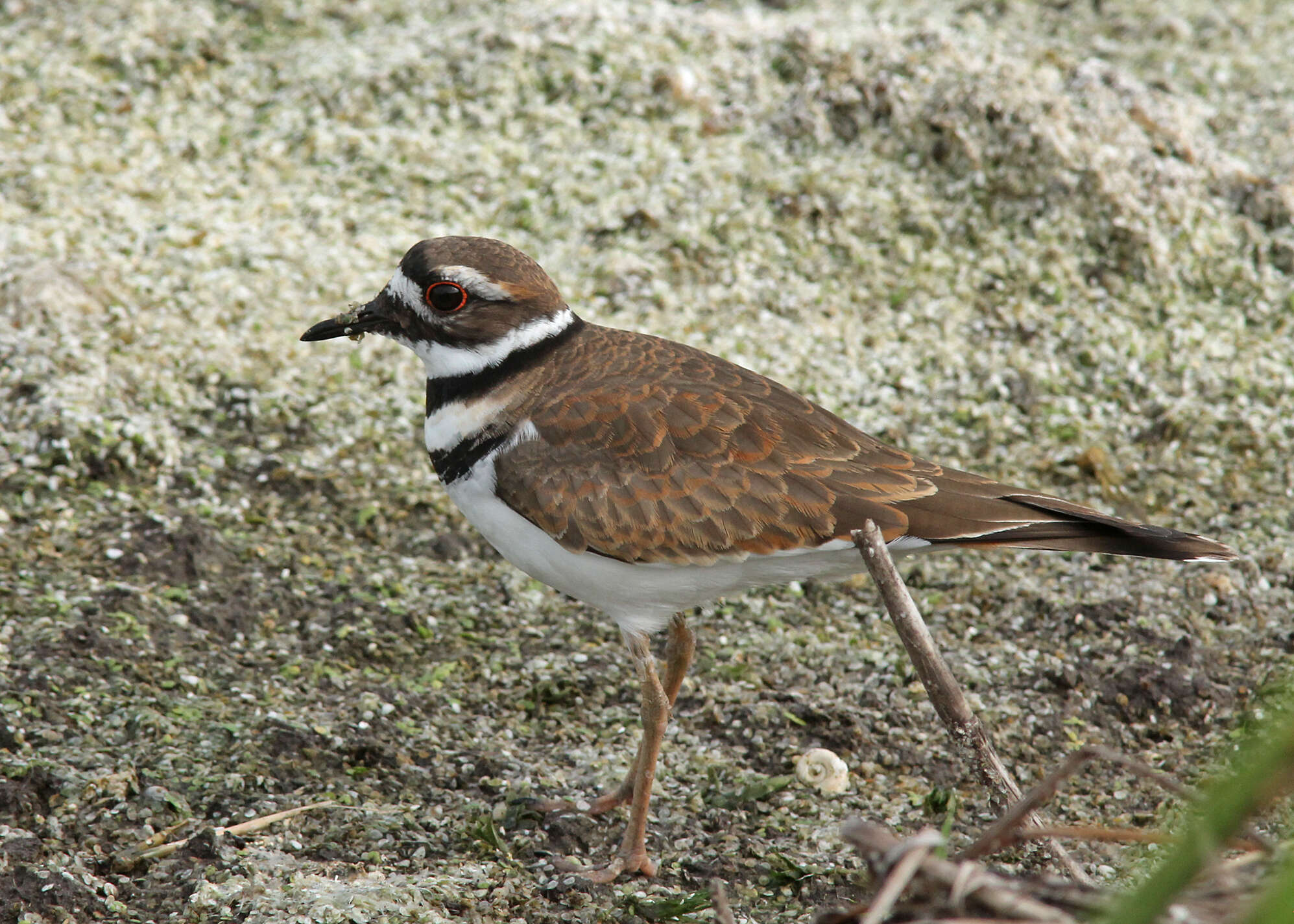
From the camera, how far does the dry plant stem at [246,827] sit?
3920 millimetres

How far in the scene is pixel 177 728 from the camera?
175 inches

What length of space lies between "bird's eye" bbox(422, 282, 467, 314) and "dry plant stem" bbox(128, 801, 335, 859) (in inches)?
67.3

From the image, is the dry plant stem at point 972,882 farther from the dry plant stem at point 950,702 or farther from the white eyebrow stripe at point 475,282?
the white eyebrow stripe at point 475,282

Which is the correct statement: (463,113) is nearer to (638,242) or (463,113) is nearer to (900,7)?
(638,242)

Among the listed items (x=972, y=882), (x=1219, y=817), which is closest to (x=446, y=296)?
(x=972, y=882)

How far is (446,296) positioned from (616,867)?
1.96 m

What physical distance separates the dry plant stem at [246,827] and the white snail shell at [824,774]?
1.63 metres

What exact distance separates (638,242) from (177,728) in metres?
3.70

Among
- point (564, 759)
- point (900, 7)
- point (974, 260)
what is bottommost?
point (564, 759)

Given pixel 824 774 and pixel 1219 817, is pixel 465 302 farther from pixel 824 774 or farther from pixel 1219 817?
pixel 1219 817

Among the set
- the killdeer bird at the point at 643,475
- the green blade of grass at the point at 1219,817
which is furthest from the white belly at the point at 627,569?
the green blade of grass at the point at 1219,817

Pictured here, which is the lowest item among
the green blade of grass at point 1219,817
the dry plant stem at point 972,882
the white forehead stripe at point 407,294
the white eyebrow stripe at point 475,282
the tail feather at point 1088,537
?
the tail feather at point 1088,537

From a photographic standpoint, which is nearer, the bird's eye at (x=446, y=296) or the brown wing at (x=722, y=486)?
the brown wing at (x=722, y=486)

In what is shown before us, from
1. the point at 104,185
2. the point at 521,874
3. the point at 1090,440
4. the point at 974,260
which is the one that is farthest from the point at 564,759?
the point at 104,185
